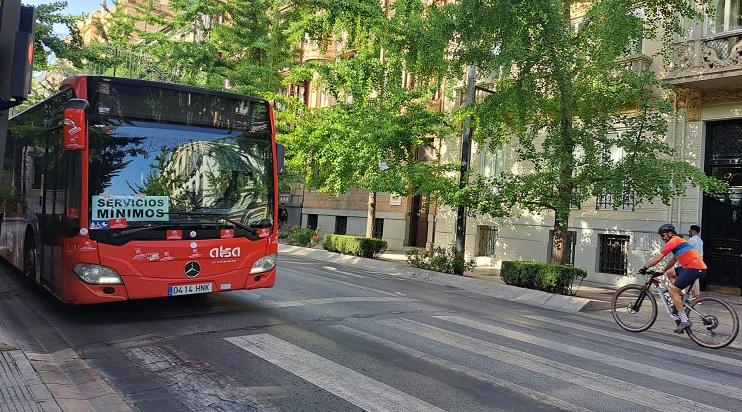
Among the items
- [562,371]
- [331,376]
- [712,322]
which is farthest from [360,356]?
[712,322]

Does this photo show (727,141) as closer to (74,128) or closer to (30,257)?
(74,128)

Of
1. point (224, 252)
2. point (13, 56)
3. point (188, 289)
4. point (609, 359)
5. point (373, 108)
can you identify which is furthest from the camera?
point (373, 108)

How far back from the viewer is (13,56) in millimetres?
4082

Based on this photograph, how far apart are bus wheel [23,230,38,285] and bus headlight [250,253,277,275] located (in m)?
3.50

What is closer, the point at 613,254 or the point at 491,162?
the point at 613,254

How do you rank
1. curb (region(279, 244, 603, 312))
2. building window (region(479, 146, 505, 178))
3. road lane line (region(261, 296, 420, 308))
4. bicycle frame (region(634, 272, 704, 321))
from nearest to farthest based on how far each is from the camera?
bicycle frame (region(634, 272, 704, 321)), road lane line (region(261, 296, 420, 308)), curb (region(279, 244, 603, 312)), building window (region(479, 146, 505, 178))

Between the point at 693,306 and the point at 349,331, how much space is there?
5351 millimetres

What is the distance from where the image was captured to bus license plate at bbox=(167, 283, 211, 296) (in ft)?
24.1

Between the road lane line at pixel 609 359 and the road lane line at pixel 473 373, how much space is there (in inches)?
71.8

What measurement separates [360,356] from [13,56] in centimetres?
411

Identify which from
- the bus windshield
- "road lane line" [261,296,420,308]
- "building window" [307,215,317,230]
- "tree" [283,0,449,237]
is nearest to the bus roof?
the bus windshield

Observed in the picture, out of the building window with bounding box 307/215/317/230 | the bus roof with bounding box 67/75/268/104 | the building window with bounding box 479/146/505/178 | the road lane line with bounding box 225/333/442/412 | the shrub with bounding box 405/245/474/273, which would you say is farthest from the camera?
the building window with bounding box 307/215/317/230

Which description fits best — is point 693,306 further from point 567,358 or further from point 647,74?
point 647,74

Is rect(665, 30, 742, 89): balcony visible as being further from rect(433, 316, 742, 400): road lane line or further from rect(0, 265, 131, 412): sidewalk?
rect(0, 265, 131, 412): sidewalk
